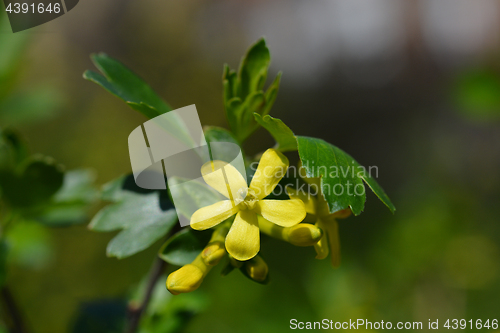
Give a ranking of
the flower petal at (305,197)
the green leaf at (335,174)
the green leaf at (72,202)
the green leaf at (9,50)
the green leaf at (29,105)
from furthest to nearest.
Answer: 1. the green leaf at (29,105)
2. the green leaf at (9,50)
3. the green leaf at (72,202)
4. the flower petal at (305,197)
5. the green leaf at (335,174)

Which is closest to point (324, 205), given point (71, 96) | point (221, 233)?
point (221, 233)

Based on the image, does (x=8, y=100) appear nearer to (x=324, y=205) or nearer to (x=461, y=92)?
(x=324, y=205)

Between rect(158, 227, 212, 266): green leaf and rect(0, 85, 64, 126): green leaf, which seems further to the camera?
rect(0, 85, 64, 126): green leaf

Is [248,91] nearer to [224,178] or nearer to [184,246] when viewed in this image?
[224,178]

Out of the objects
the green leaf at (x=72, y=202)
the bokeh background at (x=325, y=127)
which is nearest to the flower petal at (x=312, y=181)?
the green leaf at (x=72, y=202)

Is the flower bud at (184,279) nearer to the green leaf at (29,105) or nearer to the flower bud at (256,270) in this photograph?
the flower bud at (256,270)

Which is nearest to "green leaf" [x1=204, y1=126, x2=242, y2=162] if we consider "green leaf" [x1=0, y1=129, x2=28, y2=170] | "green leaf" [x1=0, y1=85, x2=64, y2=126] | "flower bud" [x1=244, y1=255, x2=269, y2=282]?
"flower bud" [x1=244, y1=255, x2=269, y2=282]

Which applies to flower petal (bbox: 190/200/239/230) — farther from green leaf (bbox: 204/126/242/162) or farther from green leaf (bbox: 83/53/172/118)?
green leaf (bbox: 83/53/172/118)
